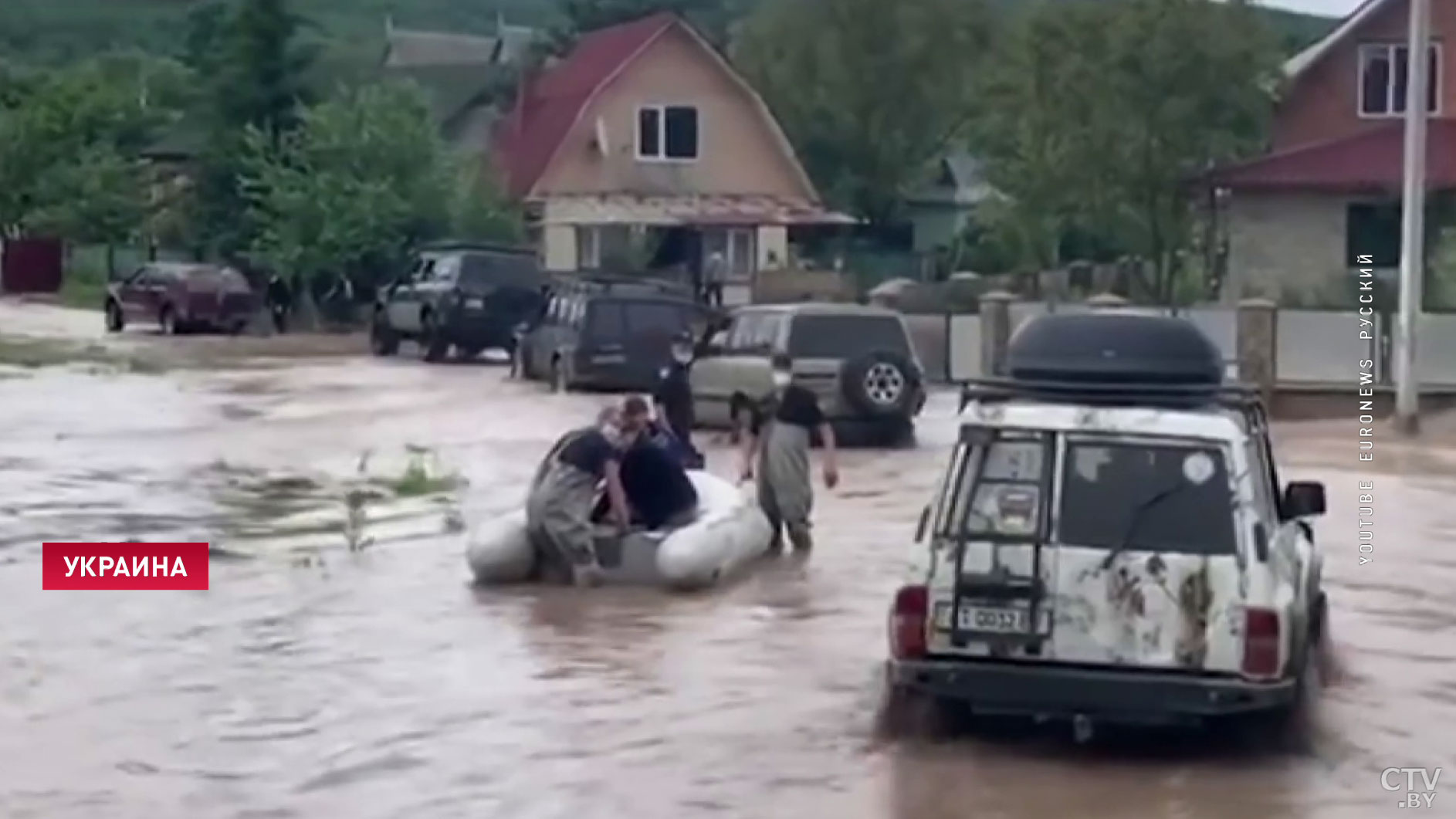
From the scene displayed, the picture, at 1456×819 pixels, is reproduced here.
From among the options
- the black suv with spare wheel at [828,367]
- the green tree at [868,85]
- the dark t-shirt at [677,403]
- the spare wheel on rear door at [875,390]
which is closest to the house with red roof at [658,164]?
the green tree at [868,85]

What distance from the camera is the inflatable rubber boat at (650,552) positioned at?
1927 centimetres

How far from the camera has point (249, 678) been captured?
16.1m

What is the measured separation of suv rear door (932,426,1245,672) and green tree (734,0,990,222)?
64926 mm

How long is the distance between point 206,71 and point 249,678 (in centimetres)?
5771

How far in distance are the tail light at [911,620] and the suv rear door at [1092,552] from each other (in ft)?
0.23

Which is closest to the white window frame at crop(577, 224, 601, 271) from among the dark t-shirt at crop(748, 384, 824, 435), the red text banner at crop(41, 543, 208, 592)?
the red text banner at crop(41, 543, 208, 592)

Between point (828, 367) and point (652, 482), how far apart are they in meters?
11.8

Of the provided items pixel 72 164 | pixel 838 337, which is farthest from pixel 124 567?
pixel 72 164

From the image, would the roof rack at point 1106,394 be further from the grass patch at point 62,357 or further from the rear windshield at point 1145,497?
the grass patch at point 62,357

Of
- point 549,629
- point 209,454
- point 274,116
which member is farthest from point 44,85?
point 549,629

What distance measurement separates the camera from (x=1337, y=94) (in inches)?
2087

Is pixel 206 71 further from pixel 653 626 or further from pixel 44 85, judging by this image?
pixel 653 626

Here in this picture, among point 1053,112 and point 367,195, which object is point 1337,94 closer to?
point 1053,112

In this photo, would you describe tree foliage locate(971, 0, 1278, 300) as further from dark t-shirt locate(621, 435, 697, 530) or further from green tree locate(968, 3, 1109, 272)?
dark t-shirt locate(621, 435, 697, 530)
